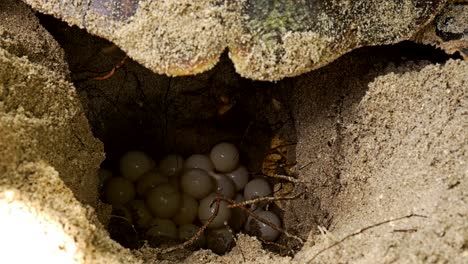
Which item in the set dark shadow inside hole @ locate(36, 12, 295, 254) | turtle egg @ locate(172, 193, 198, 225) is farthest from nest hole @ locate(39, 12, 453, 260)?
turtle egg @ locate(172, 193, 198, 225)

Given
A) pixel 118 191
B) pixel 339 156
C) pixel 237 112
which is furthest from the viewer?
pixel 237 112

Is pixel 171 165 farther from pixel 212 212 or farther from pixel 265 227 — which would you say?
pixel 265 227

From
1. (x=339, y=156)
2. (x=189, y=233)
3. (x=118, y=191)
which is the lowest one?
(x=189, y=233)

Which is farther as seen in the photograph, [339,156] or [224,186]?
[224,186]

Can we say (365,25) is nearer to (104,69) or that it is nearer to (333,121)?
(333,121)

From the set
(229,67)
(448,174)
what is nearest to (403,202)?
(448,174)

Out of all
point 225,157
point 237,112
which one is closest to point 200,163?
point 225,157

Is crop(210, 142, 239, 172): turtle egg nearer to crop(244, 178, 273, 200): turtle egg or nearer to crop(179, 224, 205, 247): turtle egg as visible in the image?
crop(244, 178, 273, 200): turtle egg
